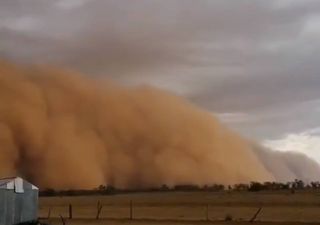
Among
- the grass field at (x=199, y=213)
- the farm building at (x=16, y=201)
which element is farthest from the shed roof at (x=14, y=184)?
the grass field at (x=199, y=213)

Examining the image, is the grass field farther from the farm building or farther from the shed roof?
the shed roof

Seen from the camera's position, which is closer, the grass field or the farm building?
the farm building

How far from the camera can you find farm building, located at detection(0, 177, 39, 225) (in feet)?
86.2

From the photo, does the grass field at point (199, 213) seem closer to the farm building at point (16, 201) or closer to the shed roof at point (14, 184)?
the farm building at point (16, 201)

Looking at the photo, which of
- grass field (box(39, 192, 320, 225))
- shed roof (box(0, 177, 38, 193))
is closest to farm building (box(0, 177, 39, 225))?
shed roof (box(0, 177, 38, 193))

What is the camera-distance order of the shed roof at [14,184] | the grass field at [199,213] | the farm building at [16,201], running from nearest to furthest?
the farm building at [16,201] → the shed roof at [14,184] → the grass field at [199,213]

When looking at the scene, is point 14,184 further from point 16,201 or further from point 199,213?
point 199,213

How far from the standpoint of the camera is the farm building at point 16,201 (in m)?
26.3

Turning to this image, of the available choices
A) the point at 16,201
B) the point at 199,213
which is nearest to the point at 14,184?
the point at 16,201

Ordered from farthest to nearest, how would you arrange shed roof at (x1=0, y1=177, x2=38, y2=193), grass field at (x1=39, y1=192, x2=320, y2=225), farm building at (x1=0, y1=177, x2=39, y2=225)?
1. grass field at (x1=39, y1=192, x2=320, y2=225)
2. shed roof at (x1=0, y1=177, x2=38, y2=193)
3. farm building at (x1=0, y1=177, x2=39, y2=225)

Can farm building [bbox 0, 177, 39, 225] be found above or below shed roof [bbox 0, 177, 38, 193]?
below

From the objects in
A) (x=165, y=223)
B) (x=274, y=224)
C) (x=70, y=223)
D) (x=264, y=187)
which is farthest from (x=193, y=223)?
(x=264, y=187)

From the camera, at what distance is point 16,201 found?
27.1 meters

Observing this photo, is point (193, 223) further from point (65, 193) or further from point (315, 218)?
point (65, 193)
